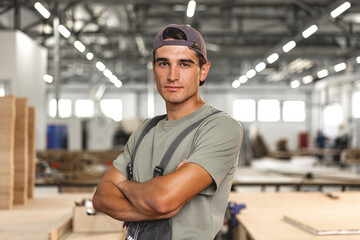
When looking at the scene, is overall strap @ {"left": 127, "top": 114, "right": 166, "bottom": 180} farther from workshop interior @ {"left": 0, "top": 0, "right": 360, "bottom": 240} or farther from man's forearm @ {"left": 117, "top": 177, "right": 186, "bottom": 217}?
workshop interior @ {"left": 0, "top": 0, "right": 360, "bottom": 240}

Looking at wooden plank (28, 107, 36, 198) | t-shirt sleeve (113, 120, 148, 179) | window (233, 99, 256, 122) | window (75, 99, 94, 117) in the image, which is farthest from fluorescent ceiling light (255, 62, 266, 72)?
window (75, 99, 94, 117)

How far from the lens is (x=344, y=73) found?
680 inches

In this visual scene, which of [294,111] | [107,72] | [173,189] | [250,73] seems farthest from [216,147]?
[294,111]

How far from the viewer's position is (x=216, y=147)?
4.09 feet

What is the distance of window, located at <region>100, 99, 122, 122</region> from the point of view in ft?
68.5

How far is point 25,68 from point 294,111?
16.2m

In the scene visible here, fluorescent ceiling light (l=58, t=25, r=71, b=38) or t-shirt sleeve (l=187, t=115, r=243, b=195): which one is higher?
fluorescent ceiling light (l=58, t=25, r=71, b=38)

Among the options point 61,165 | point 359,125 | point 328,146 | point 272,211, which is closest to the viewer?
point 272,211

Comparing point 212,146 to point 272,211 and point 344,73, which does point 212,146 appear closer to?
point 272,211

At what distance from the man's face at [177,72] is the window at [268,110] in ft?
66.3

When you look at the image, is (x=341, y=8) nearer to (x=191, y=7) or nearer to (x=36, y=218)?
(x=191, y=7)

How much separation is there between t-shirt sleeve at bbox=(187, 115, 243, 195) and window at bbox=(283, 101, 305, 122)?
20722mm

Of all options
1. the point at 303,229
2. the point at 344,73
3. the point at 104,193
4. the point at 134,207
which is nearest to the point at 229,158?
the point at 134,207

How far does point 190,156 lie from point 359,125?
13.7 m
